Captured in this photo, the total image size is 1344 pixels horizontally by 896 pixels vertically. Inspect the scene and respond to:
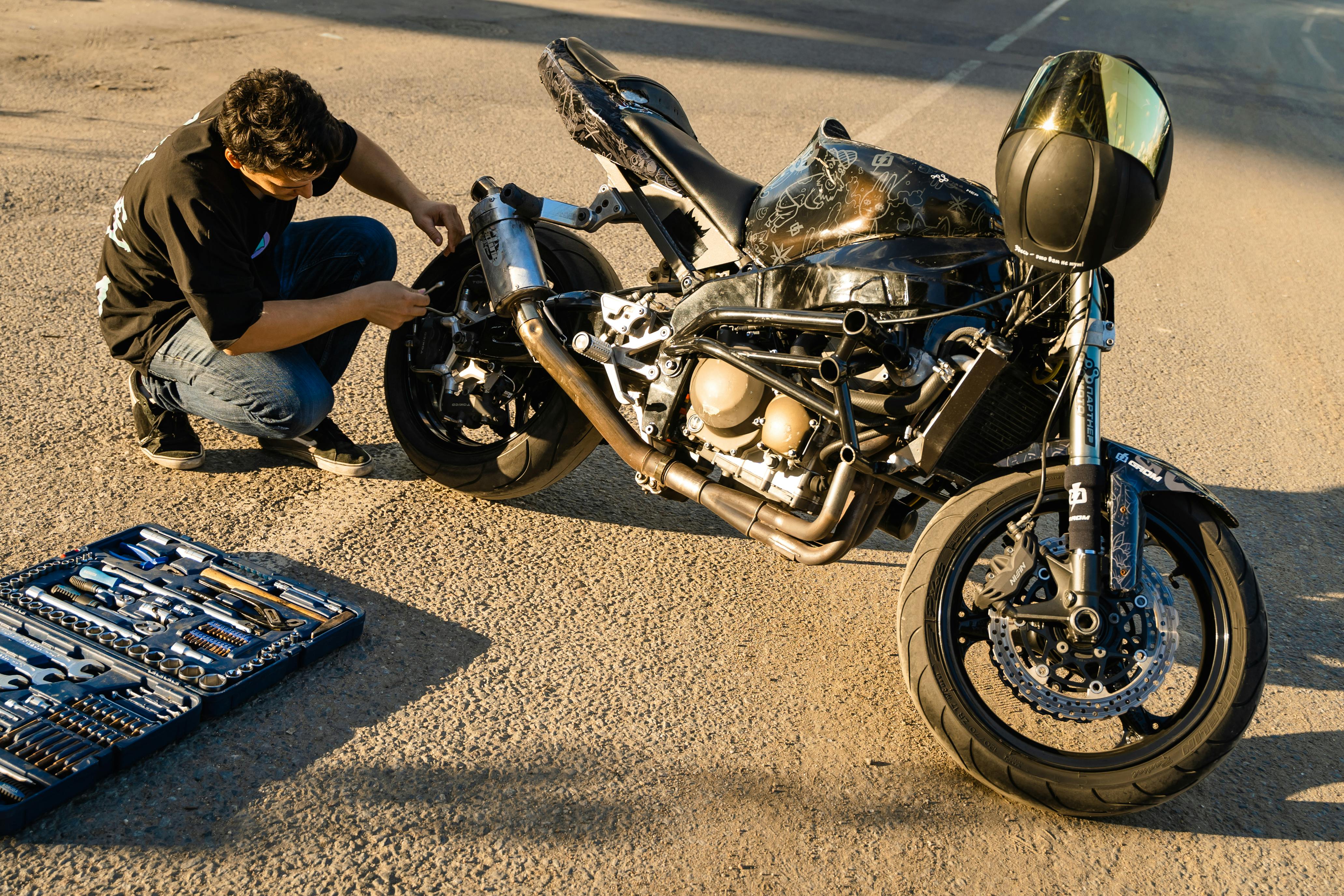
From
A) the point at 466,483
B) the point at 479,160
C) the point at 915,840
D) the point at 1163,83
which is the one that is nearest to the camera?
the point at 915,840

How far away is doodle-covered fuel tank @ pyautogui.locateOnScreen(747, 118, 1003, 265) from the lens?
2723 millimetres

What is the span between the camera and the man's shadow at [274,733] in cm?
229

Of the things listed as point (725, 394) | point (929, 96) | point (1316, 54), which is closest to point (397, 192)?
point (725, 394)

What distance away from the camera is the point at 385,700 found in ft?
8.96

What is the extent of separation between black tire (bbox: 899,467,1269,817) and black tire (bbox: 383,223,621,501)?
1226mm

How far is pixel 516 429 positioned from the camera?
12.1ft

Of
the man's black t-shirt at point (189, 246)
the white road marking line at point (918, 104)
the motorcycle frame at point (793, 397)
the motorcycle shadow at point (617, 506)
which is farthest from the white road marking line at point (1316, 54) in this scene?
the man's black t-shirt at point (189, 246)

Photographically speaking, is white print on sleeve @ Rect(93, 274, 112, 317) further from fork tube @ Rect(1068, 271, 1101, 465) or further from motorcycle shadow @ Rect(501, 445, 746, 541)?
fork tube @ Rect(1068, 271, 1101, 465)

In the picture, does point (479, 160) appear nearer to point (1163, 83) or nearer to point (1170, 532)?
point (1170, 532)

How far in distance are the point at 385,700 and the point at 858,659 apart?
4.11ft

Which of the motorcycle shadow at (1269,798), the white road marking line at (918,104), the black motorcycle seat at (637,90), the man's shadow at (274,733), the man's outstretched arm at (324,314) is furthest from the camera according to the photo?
the white road marking line at (918,104)

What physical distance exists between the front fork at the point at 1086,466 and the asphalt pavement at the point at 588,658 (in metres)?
0.55

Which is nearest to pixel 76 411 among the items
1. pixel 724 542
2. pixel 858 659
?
pixel 724 542

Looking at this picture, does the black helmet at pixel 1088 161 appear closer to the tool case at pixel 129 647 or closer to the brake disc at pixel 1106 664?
the brake disc at pixel 1106 664
